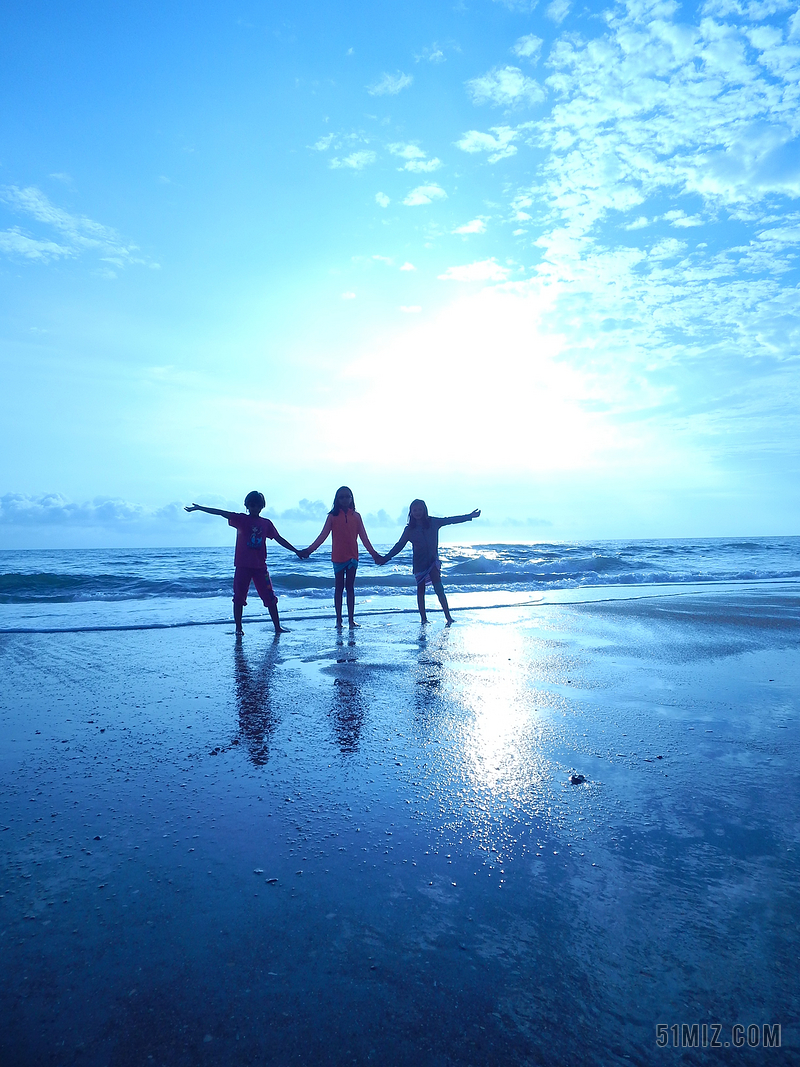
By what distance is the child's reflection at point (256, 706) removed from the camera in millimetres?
3783

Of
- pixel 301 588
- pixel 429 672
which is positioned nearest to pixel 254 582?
pixel 429 672

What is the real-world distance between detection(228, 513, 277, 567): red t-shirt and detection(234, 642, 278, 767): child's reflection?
2.29m

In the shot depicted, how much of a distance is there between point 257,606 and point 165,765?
9293 millimetres

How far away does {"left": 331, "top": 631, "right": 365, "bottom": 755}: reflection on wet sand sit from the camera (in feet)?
12.9

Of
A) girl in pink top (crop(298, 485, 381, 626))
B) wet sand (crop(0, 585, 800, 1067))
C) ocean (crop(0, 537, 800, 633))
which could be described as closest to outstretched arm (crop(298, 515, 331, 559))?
girl in pink top (crop(298, 485, 381, 626))

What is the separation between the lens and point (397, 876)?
2.25 meters

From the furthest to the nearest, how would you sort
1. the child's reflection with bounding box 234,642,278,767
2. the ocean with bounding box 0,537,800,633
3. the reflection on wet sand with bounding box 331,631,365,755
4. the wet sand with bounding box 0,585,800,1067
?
the ocean with bounding box 0,537,800,633 → the reflection on wet sand with bounding box 331,631,365,755 → the child's reflection with bounding box 234,642,278,767 → the wet sand with bounding box 0,585,800,1067

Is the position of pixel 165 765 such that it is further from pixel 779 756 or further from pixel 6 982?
pixel 779 756

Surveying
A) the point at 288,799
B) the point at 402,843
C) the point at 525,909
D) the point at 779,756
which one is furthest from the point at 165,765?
the point at 779,756

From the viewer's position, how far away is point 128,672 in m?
6.05

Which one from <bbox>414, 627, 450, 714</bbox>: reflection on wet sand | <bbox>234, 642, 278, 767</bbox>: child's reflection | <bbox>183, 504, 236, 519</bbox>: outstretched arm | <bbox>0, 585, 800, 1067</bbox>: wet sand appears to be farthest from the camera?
<bbox>183, 504, 236, 519</bbox>: outstretched arm

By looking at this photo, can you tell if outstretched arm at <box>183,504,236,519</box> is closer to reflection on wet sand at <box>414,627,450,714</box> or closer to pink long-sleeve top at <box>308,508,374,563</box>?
pink long-sleeve top at <box>308,508,374,563</box>

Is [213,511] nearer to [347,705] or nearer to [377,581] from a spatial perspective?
[347,705]

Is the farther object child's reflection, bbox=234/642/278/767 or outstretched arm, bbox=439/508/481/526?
outstretched arm, bbox=439/508/481/526
